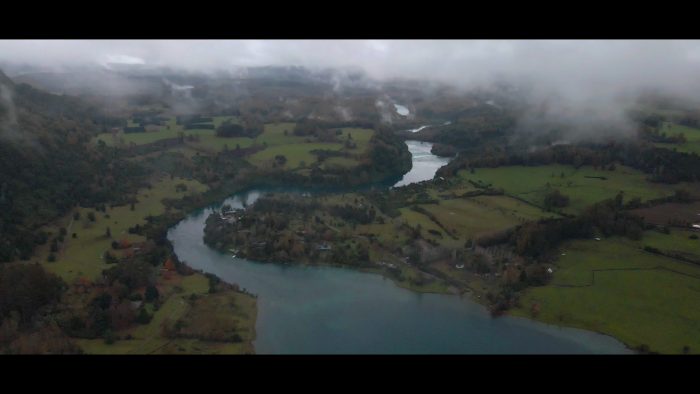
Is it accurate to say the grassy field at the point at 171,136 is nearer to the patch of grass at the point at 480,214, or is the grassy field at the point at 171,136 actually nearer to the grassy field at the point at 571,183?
the grassy field at the point at 571,183

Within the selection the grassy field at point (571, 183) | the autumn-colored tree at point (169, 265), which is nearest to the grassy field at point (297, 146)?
the grassy field at point (571, 183)

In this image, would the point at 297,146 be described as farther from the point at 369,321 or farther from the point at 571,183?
the point at 369,321

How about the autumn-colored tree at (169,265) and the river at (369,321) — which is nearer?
the river at (369,321)

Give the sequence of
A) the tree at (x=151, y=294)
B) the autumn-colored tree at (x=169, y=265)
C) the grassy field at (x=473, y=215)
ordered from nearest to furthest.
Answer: the tree at (x=151, y=294)
the autumn-colored tree at (x=169, y=265)
the grassy field at (x=473, y=215)

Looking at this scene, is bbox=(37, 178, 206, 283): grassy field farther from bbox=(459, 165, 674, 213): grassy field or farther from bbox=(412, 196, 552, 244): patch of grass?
bbox=(459, 165, 674, 213): grassy field

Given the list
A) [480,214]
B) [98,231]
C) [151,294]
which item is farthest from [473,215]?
[98,231]

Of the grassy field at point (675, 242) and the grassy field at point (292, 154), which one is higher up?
the grassy field at point (675, 242)
